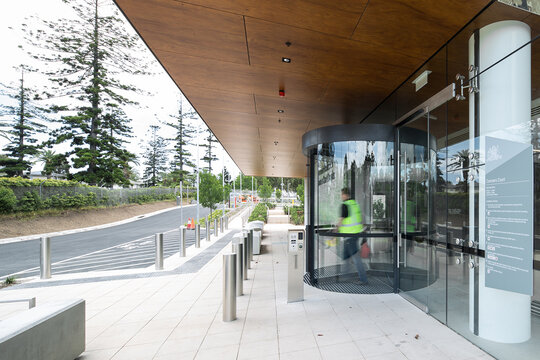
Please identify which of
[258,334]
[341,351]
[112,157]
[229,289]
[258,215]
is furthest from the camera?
[112,157]

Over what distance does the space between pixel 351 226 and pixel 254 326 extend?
274 cm

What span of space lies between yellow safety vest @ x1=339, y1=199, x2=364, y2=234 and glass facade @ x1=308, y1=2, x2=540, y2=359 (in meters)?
0.13

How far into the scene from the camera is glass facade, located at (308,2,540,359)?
3.00 meters

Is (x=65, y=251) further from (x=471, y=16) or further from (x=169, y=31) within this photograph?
(x=471, y=16)

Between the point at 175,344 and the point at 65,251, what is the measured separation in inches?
421

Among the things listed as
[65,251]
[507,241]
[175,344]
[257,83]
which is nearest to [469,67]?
[507,241]

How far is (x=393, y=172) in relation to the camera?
5.62 meters

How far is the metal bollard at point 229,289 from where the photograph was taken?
13.5 feet

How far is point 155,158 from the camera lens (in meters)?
68.3

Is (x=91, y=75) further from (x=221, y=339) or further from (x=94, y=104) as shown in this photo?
(x=221, y=339)

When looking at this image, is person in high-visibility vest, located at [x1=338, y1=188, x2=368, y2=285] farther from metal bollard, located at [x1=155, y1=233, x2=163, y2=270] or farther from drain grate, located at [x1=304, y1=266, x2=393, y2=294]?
metal bollard, located at [x1=155, y1=233, x2=163, y2=270]

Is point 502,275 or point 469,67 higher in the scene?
point 469,67

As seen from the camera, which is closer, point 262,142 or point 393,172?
point 393,172

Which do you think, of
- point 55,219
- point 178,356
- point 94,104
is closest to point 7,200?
point 55,219
